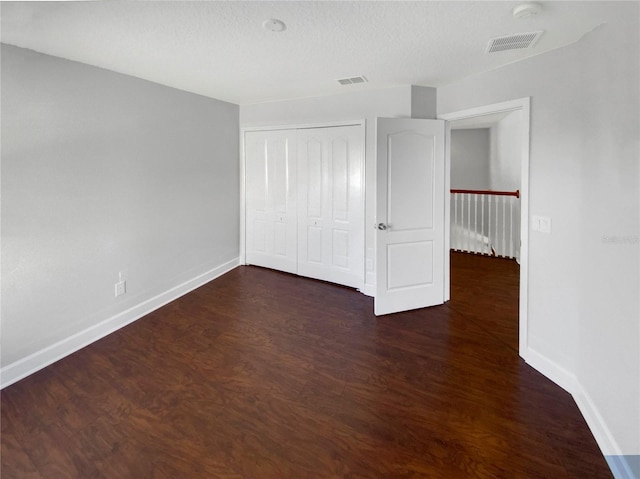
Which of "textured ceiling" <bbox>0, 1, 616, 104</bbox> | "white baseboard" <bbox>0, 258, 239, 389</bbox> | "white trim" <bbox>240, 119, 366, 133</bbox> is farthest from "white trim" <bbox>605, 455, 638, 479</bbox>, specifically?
"white baseboard" <bbox>0, 258, 239, 389</bbox>

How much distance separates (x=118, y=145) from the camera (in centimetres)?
300

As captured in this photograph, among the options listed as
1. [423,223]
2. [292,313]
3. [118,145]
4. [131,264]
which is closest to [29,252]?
[131,264]

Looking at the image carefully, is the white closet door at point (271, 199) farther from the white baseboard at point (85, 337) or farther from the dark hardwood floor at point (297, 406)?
the dark hardwood floor at point (297, 406)

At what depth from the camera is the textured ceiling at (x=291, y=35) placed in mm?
1848

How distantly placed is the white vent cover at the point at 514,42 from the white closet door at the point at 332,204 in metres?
1.70

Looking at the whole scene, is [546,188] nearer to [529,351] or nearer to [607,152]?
[607,152]

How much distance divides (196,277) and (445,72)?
3480mm

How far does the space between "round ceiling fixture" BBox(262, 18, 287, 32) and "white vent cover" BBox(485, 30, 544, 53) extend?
139 centimetres

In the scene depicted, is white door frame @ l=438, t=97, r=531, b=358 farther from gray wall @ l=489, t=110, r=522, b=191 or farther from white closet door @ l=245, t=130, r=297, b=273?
gray wall @ l=489, t=110, r=522, b=191

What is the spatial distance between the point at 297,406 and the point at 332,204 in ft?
8.63

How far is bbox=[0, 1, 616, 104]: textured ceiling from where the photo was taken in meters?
1.85

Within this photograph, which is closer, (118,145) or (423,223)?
(118,145)

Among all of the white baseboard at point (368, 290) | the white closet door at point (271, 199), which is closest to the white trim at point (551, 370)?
the white baseboard at point (368, 290)

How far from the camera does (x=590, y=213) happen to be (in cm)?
200
